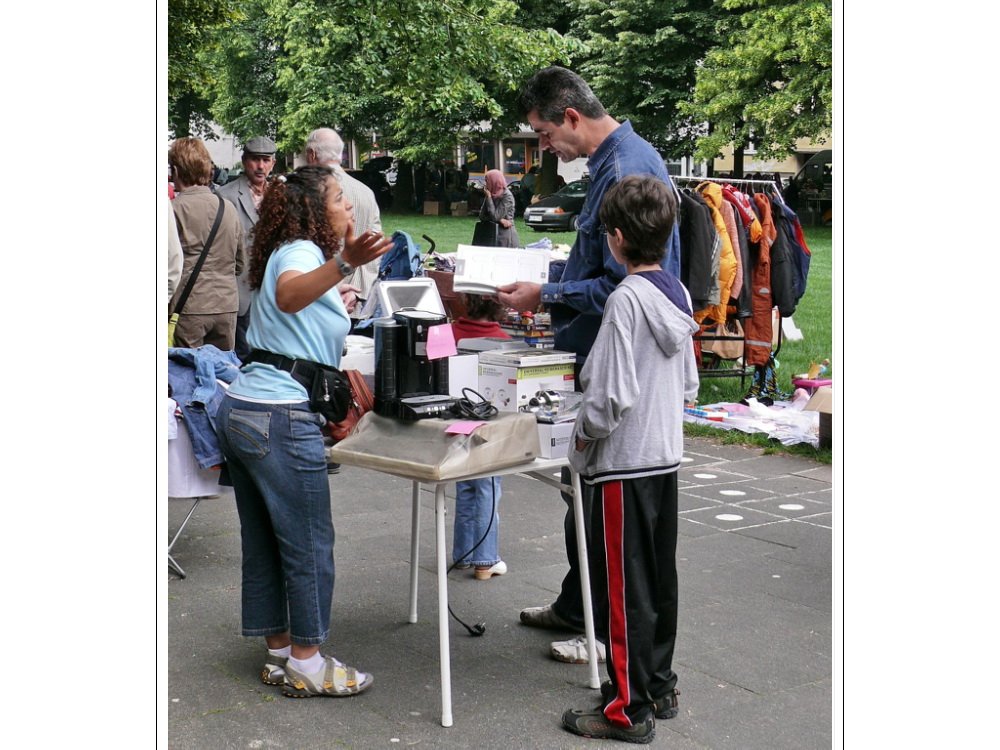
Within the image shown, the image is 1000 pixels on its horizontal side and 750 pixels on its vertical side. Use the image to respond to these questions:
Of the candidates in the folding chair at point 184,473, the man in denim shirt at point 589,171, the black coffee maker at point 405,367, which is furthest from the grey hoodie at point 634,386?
the folding chair at point 184,473

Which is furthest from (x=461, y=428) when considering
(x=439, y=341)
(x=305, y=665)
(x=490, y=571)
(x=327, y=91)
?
(x=327, y=91)

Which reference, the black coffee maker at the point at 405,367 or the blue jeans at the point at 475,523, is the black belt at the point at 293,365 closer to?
the black coffee maker at the point at 405,367

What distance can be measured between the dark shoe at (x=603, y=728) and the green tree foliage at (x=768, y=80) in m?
20.8

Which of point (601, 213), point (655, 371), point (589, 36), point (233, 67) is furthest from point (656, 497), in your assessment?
point (233, 67)

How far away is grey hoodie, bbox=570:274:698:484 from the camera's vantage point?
11.6 feet

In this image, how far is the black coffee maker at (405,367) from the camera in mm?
3953

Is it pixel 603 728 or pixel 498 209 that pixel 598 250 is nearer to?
pixel 603 728

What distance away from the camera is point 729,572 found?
18.0 feet

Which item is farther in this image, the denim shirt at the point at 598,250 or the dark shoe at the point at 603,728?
the denim shirt at the point at 598,250

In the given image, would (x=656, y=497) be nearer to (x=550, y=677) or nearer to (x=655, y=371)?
(x=655, y=371)

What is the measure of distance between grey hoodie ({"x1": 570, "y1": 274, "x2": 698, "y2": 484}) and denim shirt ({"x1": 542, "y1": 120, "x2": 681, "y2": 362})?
1.44 ft

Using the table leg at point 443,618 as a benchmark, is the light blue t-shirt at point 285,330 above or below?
above

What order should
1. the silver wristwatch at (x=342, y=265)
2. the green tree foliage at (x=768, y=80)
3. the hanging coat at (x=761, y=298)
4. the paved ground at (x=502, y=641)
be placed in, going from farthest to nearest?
the green tree foliage at (x=768, y=80), the hanging coat at (x=761, y=298), the paved ground at (x=502, y=641), the silver wristwatch at (x=342, y=265)

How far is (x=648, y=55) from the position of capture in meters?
33.4
